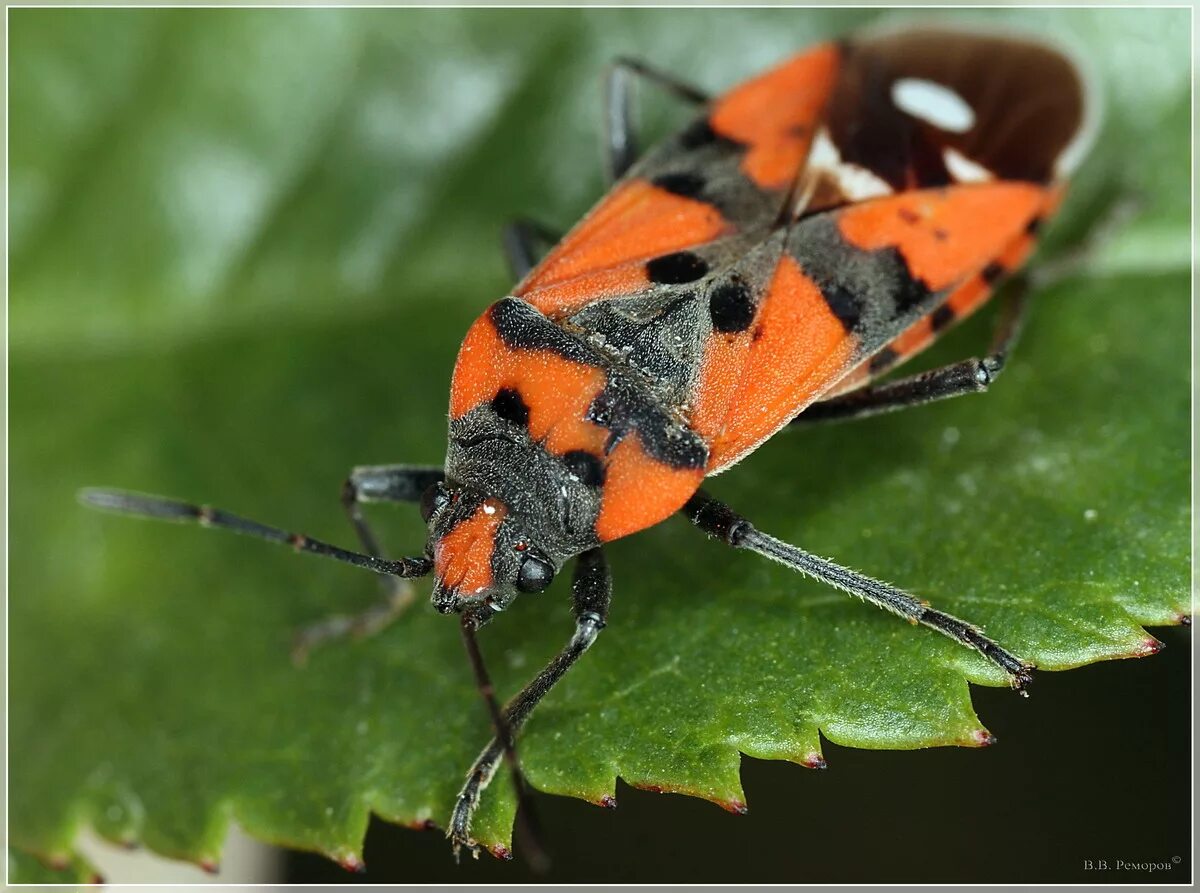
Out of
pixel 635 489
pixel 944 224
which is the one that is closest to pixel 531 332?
pixel 635 489

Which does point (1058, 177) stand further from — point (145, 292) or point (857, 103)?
point (145, 292)

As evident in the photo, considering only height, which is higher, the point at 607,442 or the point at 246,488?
the point at 607,442

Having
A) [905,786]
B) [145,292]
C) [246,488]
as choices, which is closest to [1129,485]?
[905,786]

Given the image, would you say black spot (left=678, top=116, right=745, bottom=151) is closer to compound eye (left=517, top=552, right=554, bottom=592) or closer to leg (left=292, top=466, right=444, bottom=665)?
leg (left=292, top=466, right=444, bottom=665)

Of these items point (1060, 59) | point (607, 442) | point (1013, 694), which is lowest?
point (1013, 694)

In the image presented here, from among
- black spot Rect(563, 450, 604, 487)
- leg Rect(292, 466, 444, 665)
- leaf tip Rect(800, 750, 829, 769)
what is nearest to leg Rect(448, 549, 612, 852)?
black spot Rect(563, 450, 604, 487)

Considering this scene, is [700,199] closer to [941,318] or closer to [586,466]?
[941,318]
